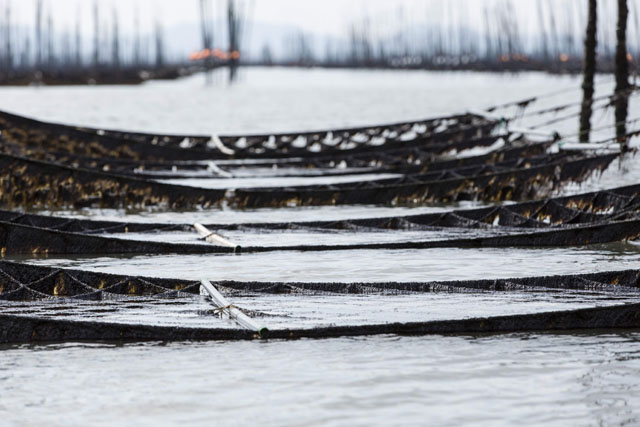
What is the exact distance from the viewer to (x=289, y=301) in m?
13.5

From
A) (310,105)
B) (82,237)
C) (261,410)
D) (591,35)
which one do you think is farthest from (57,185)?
(310,105)

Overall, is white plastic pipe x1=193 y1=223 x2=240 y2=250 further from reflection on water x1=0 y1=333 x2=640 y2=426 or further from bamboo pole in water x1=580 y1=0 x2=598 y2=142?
bamboo pole in water x1=580 y1=0 x2=598 y2=142

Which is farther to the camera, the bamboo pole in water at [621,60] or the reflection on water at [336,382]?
the bamboo pole in water at [621,60]

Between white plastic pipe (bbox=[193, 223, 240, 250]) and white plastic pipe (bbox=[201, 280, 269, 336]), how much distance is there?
3957 millimetres

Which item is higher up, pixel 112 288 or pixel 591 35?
pixel 591 35

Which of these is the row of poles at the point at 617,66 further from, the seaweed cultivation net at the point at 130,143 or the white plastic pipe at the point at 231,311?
the white plastic pipe at the point at 231,311

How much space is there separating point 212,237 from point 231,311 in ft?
Result: 20.6

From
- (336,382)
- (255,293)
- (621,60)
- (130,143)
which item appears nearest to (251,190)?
(255,293)

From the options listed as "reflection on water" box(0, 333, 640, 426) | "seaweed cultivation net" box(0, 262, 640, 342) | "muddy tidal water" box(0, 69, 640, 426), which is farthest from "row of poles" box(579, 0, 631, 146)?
"reflection on water" box(0, 333, 640, 426)

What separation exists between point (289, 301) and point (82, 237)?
5741 millimetres

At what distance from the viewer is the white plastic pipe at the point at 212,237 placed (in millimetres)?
17516

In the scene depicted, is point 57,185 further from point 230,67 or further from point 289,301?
point 230,67

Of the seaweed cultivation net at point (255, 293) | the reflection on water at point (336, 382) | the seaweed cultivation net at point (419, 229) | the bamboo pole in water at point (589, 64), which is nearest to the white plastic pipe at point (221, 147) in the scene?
the bamboo pole in water at point (589, 64)

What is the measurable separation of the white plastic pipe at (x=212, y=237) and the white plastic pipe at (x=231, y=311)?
13.0 feet
